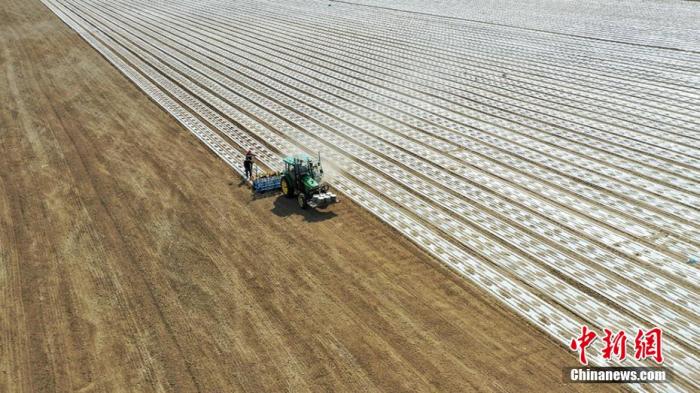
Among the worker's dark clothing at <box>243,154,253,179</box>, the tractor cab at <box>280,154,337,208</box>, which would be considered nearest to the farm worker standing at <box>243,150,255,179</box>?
the worker's dark clothing at <box>243,154,253,179</box>

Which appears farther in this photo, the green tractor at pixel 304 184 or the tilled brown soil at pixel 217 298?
the green tractor at pixel 304 184

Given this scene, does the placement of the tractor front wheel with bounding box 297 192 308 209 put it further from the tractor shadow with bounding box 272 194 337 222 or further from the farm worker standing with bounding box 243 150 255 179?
the farm worker standing with bounding box 243 150 255 179

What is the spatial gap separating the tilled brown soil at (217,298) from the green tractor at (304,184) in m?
0.42

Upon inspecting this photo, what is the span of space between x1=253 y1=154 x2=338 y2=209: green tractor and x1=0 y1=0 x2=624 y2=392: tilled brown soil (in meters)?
0.42

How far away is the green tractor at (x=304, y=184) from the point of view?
16328 mm

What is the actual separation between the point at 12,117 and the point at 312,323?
72.5 ft

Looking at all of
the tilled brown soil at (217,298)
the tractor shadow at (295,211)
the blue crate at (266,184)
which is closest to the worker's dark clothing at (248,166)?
the tilled brown soil at (217,298)

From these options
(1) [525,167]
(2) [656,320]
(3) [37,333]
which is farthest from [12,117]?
(2) [656,320]

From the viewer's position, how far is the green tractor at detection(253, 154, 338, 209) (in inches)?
643

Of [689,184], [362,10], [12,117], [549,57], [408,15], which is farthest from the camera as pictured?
[362,10]

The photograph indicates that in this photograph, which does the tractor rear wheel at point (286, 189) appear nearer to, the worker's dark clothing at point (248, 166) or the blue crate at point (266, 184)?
the blue crate at point (266, 184)

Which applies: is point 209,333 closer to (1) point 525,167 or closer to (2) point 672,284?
(2) point 672,284

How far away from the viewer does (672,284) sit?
41.8 feet

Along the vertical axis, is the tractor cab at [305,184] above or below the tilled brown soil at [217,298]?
above
